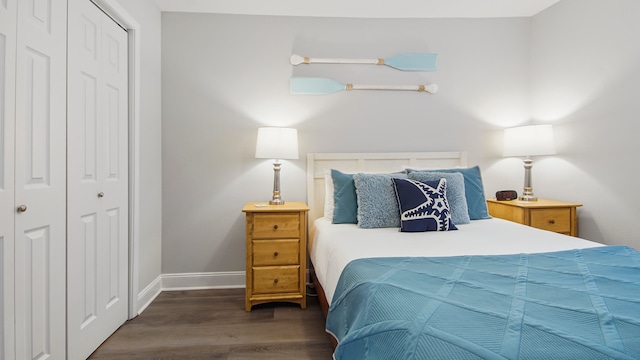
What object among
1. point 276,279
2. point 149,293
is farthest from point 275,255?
point 149,293

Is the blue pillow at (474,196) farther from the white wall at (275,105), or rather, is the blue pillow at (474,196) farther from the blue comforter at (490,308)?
the blue comforter at (490,308)

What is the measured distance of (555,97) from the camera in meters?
2.91

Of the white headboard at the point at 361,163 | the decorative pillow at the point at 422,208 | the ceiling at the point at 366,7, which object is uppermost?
the ceiling at the point at 366,7

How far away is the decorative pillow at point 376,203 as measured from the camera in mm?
2295

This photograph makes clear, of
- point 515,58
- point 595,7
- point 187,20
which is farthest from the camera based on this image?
point 515,58

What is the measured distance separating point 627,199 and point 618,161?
28cm

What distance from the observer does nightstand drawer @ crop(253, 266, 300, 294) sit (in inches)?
95.3

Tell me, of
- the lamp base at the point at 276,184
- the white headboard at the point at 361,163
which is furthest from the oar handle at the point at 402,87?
the lamp base at the point at 276,184

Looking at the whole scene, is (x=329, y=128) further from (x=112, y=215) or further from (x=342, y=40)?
A: (x=112, y=215)

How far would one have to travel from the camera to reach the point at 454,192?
2404 mm

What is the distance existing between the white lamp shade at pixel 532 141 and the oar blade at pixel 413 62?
938mm

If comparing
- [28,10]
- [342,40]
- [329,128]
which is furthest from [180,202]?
[342,40]

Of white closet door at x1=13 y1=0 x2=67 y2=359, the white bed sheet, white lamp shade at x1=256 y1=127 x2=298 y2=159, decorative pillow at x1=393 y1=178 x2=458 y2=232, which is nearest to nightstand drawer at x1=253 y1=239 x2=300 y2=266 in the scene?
the white bed sheet

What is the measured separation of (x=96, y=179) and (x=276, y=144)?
120cm
